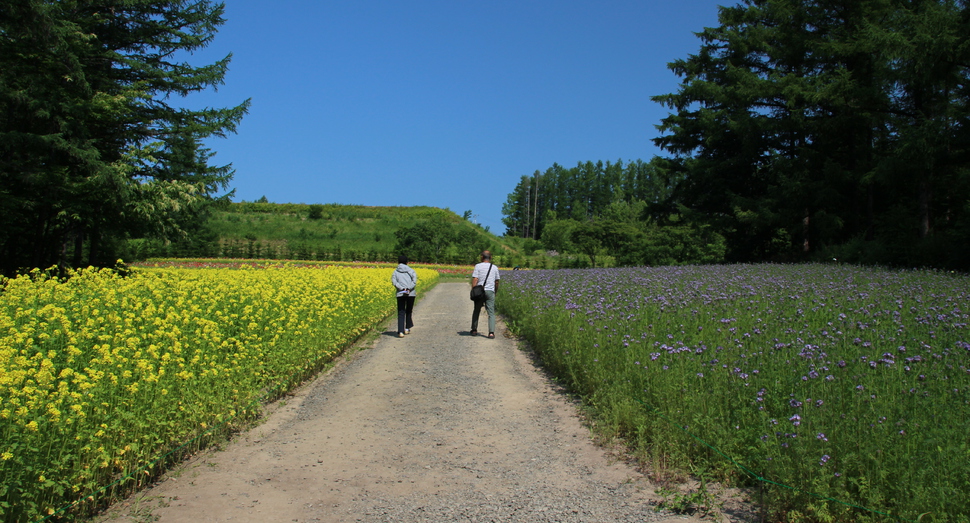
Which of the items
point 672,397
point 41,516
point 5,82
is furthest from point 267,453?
point 5,82

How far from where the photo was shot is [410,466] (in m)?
4.85

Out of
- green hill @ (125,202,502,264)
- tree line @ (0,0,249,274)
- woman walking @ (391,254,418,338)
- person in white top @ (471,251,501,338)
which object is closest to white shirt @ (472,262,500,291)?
person in white top @ (471,251,501,338)

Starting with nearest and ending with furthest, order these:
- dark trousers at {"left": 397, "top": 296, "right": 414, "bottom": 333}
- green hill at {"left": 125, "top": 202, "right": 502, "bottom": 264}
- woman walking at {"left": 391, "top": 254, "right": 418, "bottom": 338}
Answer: woman walking at {"left": 391, "top": 254, "right": 418, "bottom": 338} < dark trousers at {"left": 397, "top": 296, "right": 414, "bottom": 333} < green hill at {"left": 125, "top": 202, "right": 502, "bottom": 264}

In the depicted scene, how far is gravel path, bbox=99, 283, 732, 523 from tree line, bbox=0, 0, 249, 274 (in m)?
15.8

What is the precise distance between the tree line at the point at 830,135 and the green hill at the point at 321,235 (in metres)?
30.2

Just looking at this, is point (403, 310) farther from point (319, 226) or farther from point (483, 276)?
point (319, 226)

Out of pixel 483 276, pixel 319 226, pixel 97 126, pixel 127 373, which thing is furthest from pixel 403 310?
pixel 319 226

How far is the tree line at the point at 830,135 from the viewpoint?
19.7 meters

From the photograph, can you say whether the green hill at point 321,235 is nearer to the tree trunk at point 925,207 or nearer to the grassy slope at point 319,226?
the grassy slope at point 319,226

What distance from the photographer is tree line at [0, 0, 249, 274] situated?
18.4m

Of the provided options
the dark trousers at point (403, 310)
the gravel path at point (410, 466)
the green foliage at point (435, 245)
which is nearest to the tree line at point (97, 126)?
the dark trousers at point (403, 310)

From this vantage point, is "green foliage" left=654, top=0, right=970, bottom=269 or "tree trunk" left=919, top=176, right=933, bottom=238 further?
"tree trunk" left=919, top=176, right=933, bottom=238

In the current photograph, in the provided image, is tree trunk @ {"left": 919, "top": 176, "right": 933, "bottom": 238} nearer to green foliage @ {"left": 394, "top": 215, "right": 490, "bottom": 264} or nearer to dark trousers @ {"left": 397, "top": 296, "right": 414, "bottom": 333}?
dark trousers @ {"left": 397, "top": 296, "right": 414, "bottom": 333}

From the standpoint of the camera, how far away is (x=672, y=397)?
5152mm
